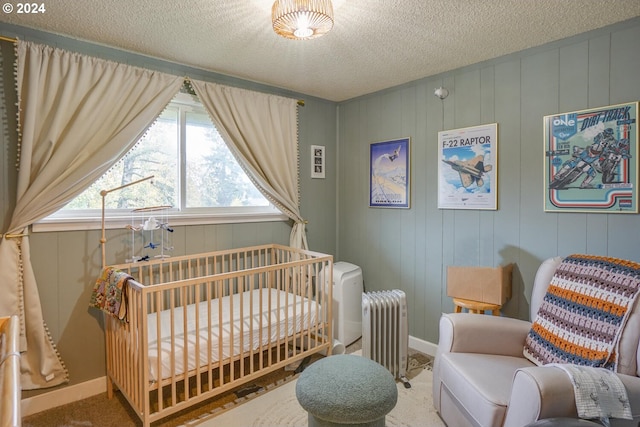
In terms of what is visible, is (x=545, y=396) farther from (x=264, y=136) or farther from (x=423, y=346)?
(x=264, y=136)

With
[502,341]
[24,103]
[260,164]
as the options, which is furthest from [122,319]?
[502,341]

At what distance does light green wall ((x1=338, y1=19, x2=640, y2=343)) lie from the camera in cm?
213

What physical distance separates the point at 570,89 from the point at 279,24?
189cm

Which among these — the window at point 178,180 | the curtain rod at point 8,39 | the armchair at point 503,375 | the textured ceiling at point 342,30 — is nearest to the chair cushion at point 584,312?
the armchair at point 503,375

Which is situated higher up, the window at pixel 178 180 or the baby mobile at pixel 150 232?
the window at pixel 178 180

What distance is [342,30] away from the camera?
6.97 ft

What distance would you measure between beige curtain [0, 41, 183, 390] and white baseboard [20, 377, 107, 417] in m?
0.09

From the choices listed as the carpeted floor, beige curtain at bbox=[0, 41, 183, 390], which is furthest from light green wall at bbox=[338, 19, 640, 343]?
beige curtain at bbox=[0, 41, 183, 390]

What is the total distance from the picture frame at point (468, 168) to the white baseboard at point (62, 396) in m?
2.85

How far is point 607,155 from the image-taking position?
2.10 metres

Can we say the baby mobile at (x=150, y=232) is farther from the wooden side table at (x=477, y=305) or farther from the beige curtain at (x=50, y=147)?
the wooden side table at (x=477, y=305)

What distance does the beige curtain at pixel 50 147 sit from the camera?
2047 mm

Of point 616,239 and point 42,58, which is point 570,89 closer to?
point 616,239

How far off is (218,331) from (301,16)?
1852 millimetres
